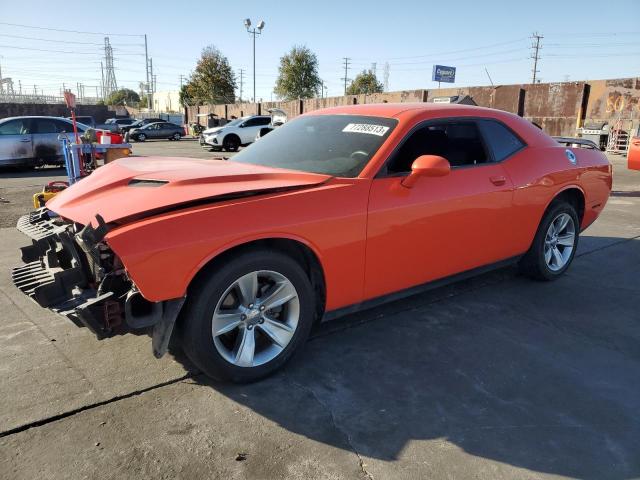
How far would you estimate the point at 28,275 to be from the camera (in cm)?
280

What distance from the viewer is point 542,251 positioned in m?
4.48

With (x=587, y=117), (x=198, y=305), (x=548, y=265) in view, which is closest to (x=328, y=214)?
(x=198, y=305)

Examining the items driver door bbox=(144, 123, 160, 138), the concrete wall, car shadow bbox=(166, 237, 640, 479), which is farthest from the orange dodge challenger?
driver door bbox=(144, 123, 160, 138)

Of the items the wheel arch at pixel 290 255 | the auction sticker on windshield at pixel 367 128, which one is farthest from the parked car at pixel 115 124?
the wheel arch at pixel 290 255

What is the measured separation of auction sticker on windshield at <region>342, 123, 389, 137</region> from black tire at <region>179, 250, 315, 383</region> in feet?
3.84

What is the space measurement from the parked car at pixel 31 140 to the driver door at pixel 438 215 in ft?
38.4

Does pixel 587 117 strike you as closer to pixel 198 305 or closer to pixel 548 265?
pixel 548 265

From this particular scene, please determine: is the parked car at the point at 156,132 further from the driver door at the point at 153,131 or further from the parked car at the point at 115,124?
the parked car at the point at 115,124

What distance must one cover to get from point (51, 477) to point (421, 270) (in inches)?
96.5

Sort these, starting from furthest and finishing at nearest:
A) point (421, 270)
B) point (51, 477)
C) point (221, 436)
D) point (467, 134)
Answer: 1. point (467, 134)
2. point (421, 270)
3. point (221, 436)
4. point (51, 477)

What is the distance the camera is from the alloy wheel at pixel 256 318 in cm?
265

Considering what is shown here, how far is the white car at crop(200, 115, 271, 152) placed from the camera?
70.6 ft

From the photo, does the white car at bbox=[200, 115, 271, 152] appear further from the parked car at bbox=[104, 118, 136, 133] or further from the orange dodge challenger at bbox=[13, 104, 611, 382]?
the orange dodge challenger at bbox=[13, 104, 611, 382]

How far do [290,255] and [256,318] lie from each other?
0.42m
